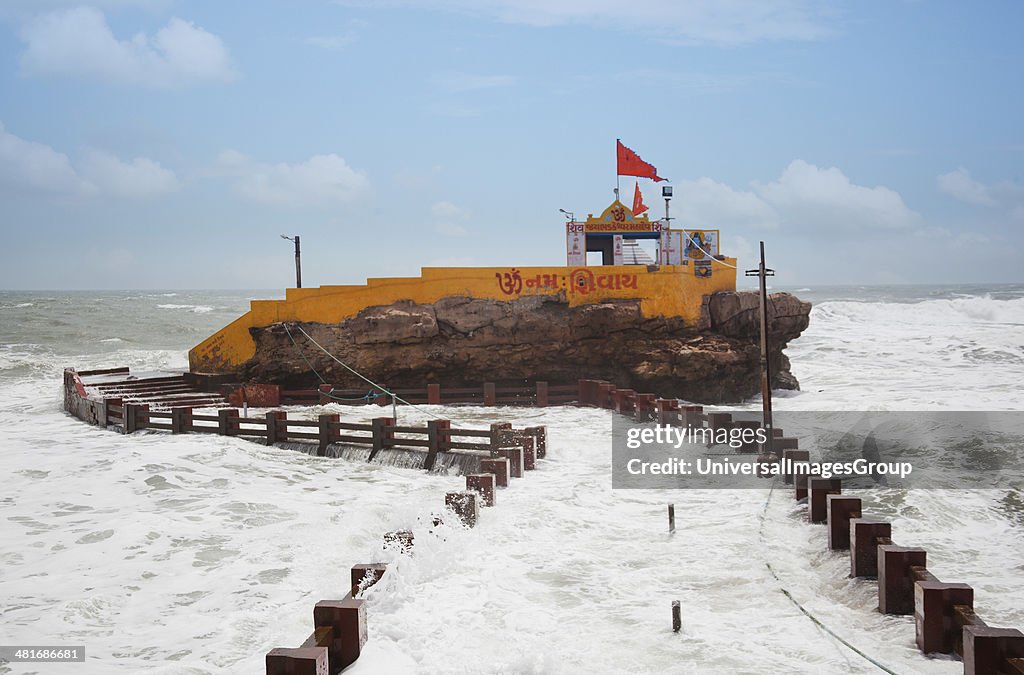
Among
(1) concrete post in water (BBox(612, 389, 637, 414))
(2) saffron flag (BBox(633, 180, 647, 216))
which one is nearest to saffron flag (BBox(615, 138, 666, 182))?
(2) saffron flag (BBox(633, 180, 647, 216))

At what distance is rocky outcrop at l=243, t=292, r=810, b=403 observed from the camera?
2339 cm

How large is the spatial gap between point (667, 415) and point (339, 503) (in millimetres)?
7496

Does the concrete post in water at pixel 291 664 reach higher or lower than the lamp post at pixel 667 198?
lower

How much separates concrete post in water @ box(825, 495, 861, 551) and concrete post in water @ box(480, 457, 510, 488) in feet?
16.0

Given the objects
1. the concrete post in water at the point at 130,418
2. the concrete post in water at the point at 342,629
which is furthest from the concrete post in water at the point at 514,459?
the concrete post in water at the point at 130,418

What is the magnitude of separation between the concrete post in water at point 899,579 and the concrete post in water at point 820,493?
285 cm

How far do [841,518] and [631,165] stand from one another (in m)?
20.6

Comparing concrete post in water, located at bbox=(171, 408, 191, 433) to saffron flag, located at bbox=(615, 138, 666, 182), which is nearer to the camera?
concrete post in water, located at bbox=(171, 408, 191, 433)

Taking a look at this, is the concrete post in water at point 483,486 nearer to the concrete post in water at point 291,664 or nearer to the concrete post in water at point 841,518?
the concrete post in water at point 841,518

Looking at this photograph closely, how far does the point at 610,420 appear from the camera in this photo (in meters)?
18.7

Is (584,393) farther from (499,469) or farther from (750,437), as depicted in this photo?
(499,469)

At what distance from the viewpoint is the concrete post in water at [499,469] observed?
12.1 meters

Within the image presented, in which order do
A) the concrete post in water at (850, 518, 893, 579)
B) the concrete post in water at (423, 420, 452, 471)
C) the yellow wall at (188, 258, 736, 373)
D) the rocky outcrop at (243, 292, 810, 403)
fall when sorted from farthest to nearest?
the yellow wall at (188, 258, 736, 373), the rocky outcrop at (243, 292, 810, 403), the concrete post in water at (423, 420, 452, 471), the concrete post in water at (850, 518, 893, 579)

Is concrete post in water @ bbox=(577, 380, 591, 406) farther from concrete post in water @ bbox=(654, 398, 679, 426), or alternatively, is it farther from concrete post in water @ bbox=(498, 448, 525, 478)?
concrete post in water @ bbox=(498, 448, 525, 478)
